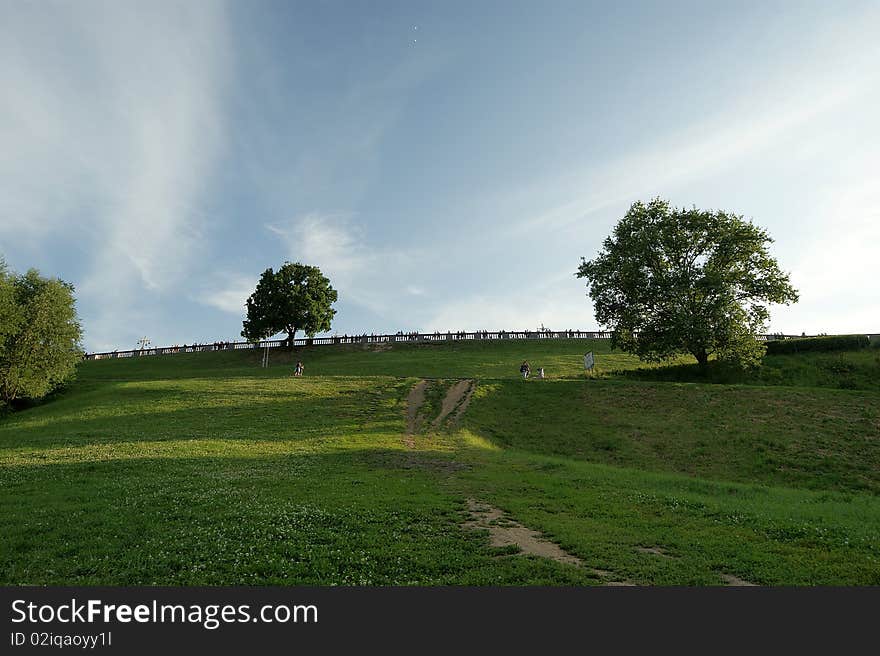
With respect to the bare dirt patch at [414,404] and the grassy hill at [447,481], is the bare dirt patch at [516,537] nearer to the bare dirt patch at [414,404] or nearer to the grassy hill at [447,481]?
the grassy hill at [447,481]

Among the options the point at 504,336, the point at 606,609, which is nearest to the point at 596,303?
the point at 504,336

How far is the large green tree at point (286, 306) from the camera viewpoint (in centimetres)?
8931

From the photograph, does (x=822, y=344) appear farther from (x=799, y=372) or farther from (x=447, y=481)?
(x=447, y=481)

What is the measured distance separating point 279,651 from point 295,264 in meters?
92.8

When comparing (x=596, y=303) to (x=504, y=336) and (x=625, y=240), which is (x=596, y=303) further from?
(x=504, y=336)

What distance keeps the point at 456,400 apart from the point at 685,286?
92.9 feet

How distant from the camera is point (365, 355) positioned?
82.9 metres

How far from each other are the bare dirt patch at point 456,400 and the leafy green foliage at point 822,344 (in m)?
38.1

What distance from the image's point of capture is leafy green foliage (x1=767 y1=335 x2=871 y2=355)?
5472cm

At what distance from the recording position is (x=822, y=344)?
55.7 m


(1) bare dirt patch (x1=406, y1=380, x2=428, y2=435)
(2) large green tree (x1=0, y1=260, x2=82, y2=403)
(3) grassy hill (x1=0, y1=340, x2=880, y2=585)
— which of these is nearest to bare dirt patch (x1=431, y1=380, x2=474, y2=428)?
(3) grassy hill (x1=0, y1=340, x2=880, y2=585)

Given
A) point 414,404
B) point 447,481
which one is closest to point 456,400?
point 414,404

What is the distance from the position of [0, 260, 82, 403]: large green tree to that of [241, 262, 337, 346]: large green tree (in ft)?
103

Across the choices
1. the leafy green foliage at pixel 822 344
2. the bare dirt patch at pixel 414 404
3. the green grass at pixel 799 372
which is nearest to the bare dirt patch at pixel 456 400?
the bare dirt patch at pixel 414 404
